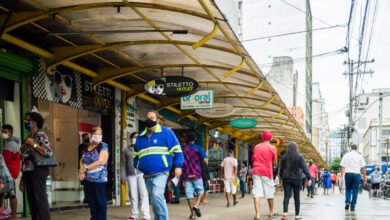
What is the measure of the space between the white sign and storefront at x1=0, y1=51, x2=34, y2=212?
5.48 m

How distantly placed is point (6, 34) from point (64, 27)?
48.0 inches

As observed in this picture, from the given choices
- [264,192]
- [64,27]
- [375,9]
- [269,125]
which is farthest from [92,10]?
[269,125]

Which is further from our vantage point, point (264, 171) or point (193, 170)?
point (193, 170)

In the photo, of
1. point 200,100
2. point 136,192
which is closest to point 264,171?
point 136,192

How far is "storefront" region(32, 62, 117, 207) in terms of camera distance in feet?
38.4

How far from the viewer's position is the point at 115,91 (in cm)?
1469

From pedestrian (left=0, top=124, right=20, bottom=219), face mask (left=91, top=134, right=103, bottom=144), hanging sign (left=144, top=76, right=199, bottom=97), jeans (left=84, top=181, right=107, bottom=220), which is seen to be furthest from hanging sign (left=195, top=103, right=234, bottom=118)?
jeans (left=84, top=181, right=107, bottom=220)

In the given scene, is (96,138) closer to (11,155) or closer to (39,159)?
(39,159)

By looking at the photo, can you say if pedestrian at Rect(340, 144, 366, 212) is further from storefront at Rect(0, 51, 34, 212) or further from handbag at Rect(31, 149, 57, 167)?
handbag at Rect(31, 149, 57, 167)

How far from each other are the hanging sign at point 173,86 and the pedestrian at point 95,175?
16.0 ft

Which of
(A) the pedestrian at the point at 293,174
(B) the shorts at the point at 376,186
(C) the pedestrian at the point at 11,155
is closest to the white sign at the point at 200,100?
(A) the pedestrian at the point at 293,174

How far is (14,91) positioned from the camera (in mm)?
10164

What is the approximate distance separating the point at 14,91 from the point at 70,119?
3053mm

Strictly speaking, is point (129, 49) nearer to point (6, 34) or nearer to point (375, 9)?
point (6, 34)
